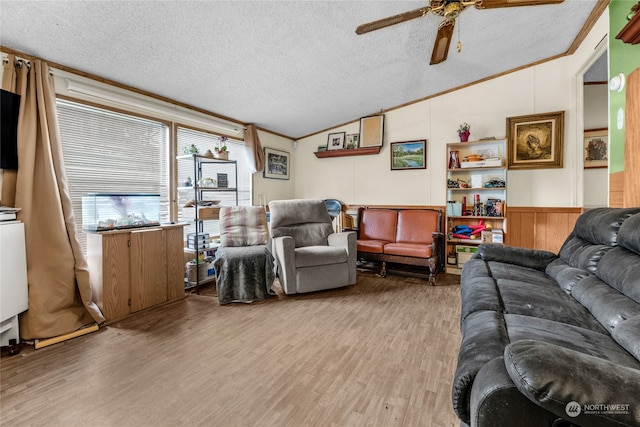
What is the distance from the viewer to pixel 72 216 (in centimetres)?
238

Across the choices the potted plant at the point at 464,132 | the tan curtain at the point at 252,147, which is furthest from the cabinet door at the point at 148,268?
the potted plant at the point at 464,132

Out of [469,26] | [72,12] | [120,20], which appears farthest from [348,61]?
[72,12]

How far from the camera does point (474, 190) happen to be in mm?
4082

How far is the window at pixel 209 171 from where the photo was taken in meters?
3.57

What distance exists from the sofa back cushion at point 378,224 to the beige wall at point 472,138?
356 mm

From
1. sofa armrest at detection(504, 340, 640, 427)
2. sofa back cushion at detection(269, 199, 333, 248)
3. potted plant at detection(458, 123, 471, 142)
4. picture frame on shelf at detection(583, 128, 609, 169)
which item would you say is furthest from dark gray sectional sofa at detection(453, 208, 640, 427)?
picture frame on shelf at detection(583, 128, 609, 169)

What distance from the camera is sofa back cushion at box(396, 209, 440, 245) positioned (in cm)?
402

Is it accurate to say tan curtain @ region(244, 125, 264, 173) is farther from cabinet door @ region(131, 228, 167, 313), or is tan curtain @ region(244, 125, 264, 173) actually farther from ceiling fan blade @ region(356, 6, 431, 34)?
ceiling fan blade @ region(356, 6, 431, 34)

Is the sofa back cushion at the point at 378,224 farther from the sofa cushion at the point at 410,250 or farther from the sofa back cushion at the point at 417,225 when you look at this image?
the sofa cushion at the point at 410,250

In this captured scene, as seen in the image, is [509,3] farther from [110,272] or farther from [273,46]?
[110,272]

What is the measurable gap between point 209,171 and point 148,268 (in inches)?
63.3

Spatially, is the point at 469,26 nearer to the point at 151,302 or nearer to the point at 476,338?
the point at 476,338

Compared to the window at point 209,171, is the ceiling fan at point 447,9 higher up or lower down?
higher up

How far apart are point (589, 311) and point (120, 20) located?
335 centimetres
